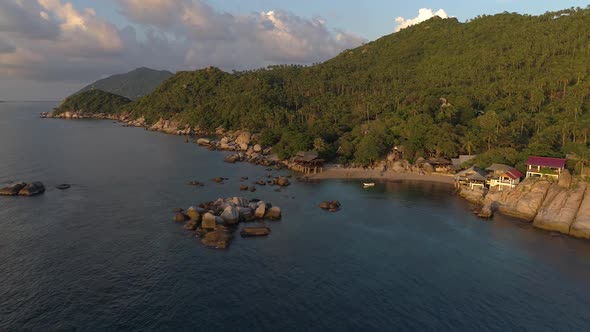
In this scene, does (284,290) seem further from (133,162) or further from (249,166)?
(133,162)

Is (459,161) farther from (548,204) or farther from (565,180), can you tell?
(548,204)

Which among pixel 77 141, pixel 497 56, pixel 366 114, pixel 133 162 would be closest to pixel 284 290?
pixel 133 162

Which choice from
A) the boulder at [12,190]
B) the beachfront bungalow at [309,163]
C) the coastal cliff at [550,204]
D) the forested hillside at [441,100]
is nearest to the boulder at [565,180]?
the coastal cliff at [550,204]

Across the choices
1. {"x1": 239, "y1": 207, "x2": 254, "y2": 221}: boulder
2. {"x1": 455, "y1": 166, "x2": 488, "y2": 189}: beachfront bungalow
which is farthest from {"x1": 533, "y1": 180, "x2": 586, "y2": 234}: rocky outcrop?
{"x1": 239, "y1": 207, "x2": 254, "y2": 221}: boulder

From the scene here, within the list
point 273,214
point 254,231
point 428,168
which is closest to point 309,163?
point 428,168

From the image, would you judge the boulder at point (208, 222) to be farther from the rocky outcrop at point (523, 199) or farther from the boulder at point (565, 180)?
the boulder at point (565, 180)
